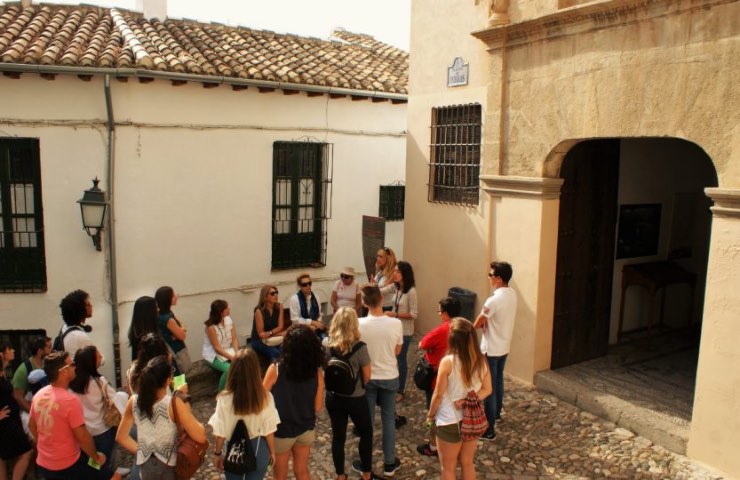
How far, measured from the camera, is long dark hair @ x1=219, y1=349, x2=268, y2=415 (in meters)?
4.10

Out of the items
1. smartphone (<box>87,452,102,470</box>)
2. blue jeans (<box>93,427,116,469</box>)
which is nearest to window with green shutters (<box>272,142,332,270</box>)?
blue jeans (<box>93,427,116,469</box>)

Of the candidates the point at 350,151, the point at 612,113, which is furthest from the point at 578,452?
the point at 350,151

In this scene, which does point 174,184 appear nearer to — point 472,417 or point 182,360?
point 182,360

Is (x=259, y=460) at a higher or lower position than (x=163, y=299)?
lower

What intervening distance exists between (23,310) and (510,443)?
6899 millimetres

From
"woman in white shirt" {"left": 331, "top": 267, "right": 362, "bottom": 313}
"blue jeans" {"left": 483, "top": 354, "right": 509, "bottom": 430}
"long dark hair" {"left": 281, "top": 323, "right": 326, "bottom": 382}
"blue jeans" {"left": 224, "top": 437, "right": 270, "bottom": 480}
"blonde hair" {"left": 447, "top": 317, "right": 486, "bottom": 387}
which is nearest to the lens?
"blue jeans" {"left": 224, "top": 437, "right": 270, "bottom": 480}

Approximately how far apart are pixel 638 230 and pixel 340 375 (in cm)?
578

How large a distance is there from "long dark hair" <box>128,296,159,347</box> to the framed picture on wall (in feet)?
20.1

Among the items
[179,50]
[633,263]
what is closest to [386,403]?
[633,263]

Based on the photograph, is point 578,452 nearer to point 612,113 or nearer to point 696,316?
point 612,113

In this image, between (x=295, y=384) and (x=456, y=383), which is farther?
(x=456, y=383)

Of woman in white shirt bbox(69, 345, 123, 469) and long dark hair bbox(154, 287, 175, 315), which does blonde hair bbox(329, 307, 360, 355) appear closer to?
woman in white shirt bbox(69, 345, 123, 469)

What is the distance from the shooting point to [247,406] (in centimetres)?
411

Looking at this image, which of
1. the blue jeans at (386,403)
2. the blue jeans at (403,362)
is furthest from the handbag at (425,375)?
the blue jeans at (403,362)
